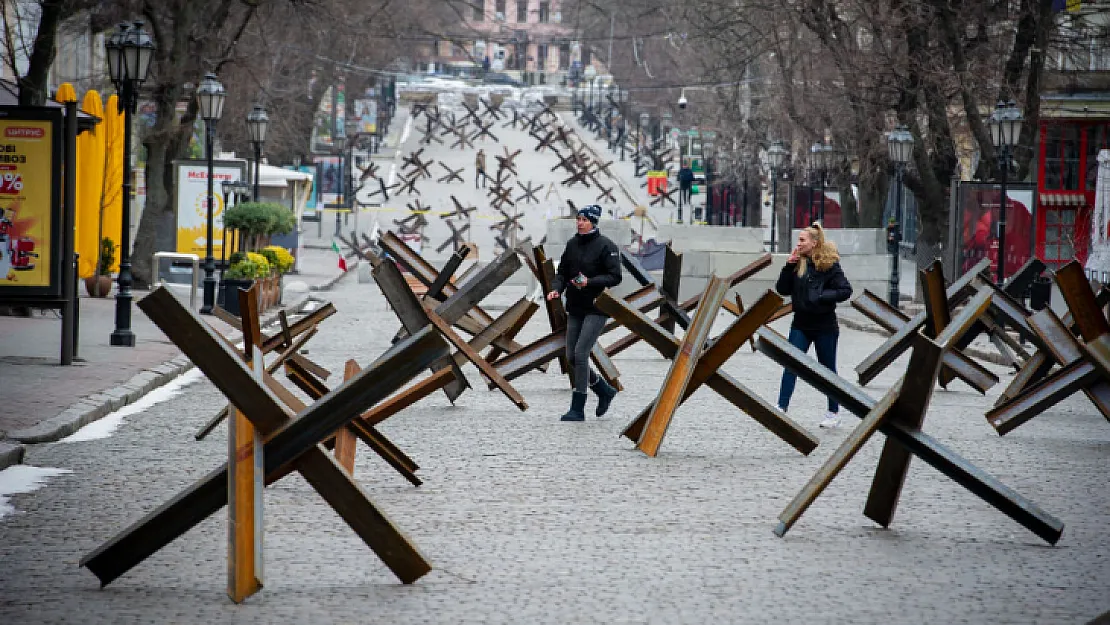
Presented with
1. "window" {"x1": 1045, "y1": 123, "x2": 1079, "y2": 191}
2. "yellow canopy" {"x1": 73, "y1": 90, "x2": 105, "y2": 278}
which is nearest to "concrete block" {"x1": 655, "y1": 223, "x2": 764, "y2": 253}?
"window" {"x1": 1045, "y1": 123, "x2": 1079, "y2": 191}

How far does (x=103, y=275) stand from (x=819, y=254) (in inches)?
728

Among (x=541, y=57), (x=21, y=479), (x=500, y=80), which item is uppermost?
(x=541, y=57)

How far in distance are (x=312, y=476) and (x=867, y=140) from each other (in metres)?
28.4

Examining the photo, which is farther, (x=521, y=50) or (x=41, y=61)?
(x=521, y=50)

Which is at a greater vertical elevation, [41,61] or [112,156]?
[41,61]

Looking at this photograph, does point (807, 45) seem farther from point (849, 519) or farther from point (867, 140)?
point (849, 519)

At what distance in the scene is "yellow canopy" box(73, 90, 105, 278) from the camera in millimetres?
24547

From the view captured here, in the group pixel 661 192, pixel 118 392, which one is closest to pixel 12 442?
pixel 118 392

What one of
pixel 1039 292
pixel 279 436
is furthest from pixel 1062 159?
pixel 279 436

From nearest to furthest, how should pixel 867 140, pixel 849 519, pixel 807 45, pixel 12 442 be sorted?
1. pixel 849 519
2. pixel 12 442
3. pixel 867 140
4. pixel 807 45

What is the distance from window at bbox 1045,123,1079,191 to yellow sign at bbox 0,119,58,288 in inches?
1280

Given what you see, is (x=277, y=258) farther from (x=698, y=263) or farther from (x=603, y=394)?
(x=603, y=394)

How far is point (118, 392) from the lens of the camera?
1417 centimetres

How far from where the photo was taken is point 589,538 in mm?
8086
